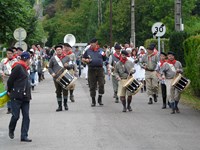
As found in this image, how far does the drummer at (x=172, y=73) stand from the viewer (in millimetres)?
17219

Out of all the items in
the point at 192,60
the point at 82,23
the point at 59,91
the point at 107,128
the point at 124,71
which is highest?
the point at 82,23

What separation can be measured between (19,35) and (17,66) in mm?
21331

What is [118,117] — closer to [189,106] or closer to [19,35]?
[189,106]

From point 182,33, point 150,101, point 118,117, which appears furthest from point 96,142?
point 182,33

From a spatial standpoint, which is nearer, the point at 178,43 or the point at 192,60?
the point at 192,60

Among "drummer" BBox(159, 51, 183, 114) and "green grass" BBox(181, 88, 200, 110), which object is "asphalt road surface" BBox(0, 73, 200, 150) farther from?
"green grass" BBox(181, 88, 200, 110)

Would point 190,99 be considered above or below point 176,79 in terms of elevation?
below

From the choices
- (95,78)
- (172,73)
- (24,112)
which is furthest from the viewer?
(95,78)

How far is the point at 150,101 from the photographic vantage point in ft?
65.7

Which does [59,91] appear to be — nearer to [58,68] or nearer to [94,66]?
[58,68]

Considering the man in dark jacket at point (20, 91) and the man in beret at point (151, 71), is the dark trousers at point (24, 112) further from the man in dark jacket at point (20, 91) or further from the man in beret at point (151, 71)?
the man in beret at point (151, 71)

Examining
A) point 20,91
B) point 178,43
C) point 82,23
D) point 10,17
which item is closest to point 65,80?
point 20,91

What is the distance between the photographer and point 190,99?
70.8ft

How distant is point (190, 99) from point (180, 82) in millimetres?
4725
